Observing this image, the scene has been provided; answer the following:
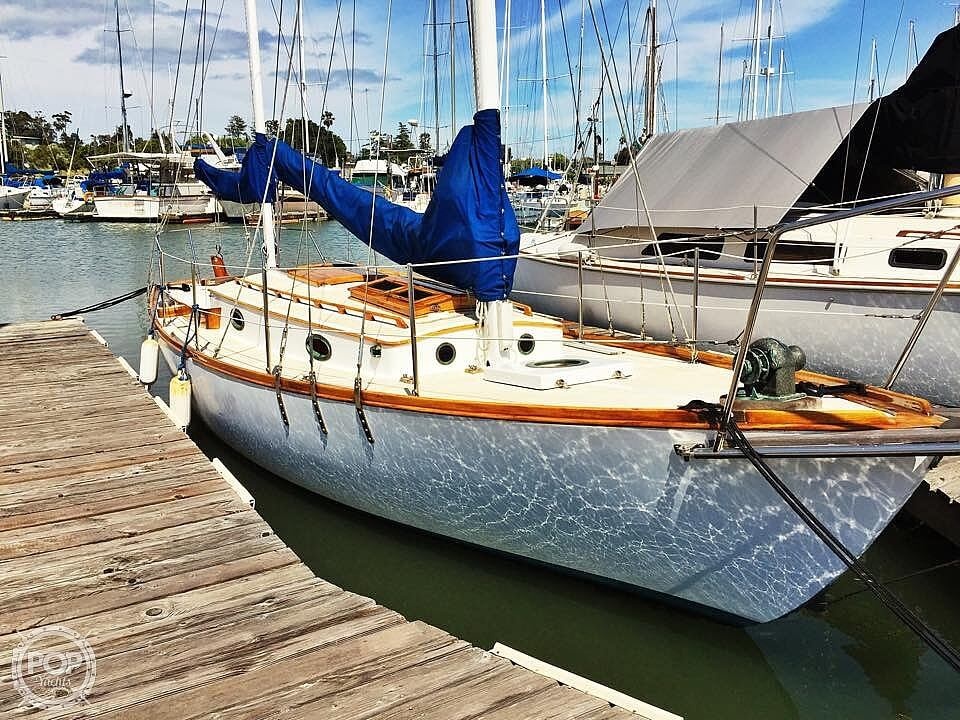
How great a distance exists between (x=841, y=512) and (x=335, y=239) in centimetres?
3346

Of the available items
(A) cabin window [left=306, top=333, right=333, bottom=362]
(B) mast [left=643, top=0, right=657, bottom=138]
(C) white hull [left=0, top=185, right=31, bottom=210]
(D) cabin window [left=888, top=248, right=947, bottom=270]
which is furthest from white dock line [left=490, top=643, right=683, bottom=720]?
(C) white hull [left=0, top=185, right=31, bottom=210]

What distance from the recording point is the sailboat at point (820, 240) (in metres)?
8.00

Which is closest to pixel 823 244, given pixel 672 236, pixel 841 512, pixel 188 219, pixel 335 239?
pixel 672 236

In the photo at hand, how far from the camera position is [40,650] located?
316 cm

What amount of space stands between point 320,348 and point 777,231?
4137 mm

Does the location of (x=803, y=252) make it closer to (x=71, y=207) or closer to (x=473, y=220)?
(x=473, y=220)

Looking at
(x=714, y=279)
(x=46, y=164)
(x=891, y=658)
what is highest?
(x=46, y=164)

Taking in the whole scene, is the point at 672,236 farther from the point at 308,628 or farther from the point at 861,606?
the point at 308,628

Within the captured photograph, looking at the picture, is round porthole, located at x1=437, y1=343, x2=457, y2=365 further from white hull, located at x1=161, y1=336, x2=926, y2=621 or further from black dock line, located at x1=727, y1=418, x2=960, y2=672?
black dock line, located at x1=727, y1=418, x2=960, y2=672

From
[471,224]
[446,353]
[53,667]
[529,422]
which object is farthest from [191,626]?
[471,224]

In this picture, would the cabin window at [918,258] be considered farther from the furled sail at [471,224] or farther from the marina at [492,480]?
the furled sail at [471,224]

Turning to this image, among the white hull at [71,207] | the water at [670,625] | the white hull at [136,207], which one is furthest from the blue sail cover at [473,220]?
the white hull at [71,207]

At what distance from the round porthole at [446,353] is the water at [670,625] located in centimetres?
141

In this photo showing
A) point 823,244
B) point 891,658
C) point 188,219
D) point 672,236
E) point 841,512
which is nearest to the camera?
point 841,512
